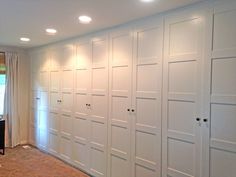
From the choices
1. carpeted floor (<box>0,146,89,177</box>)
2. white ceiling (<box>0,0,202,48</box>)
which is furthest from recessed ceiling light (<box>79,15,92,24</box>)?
carpeted floor (<box>0,146,89,177</box>)

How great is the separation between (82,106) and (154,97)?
1.66m

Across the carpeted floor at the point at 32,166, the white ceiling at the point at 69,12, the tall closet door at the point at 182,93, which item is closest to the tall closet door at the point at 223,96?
the tall closet door at the point at 182,93

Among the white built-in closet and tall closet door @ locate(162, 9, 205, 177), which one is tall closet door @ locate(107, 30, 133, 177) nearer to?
the white built-in closet

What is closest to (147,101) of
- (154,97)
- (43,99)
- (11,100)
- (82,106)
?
(154,97)

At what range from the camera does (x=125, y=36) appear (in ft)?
11.3

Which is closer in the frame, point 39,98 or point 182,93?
point 182,93

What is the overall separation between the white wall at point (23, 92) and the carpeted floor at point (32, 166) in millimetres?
729

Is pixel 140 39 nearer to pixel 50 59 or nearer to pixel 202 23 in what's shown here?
pixel 202 23

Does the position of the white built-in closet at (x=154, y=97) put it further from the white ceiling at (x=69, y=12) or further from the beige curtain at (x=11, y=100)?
the beige curtain at (x=11, y=100)

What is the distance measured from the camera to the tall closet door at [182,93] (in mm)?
2551

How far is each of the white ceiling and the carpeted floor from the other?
228 cm

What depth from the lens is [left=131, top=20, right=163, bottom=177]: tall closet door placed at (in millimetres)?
2967

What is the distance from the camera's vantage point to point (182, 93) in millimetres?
2699

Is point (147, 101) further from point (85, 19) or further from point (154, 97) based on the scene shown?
point (85, 19)
